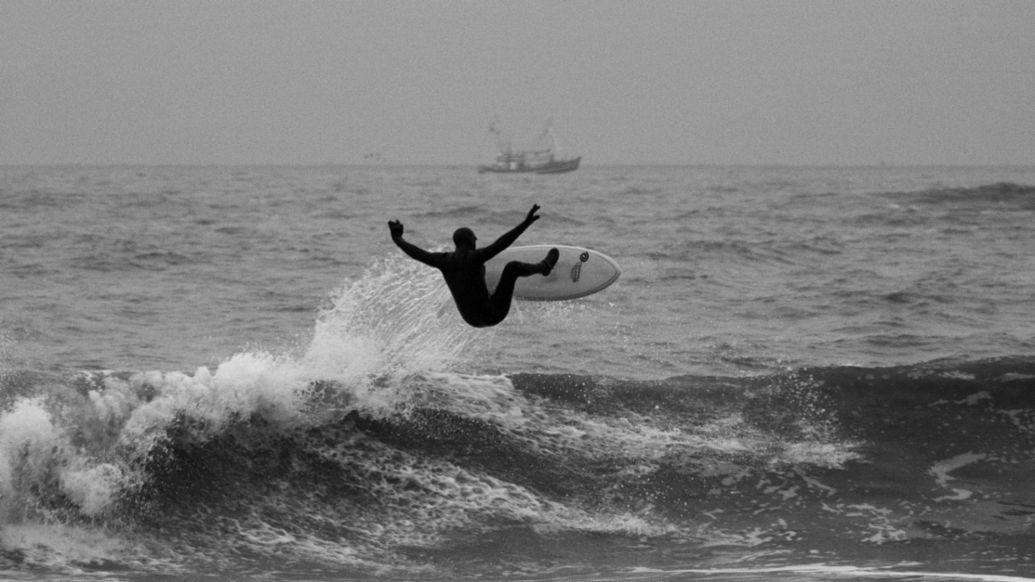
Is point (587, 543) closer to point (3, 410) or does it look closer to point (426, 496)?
point (426, 496)

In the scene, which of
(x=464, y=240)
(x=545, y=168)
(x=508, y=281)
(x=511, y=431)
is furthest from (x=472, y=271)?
(x=545, y=168)

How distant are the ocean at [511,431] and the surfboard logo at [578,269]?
68.7 inches

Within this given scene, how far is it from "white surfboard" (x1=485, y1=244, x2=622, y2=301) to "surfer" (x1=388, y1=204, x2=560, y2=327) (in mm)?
2357

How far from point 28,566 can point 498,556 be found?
3850mm

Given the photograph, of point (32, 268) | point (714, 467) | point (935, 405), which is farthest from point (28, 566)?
point (32, 268)

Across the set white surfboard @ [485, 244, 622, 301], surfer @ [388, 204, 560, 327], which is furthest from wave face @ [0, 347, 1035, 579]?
surfer @ [388, 204, 560, 327]

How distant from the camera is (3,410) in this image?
457 inches

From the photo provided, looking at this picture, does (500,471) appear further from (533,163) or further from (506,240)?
(533,163)

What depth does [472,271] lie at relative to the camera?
955cm

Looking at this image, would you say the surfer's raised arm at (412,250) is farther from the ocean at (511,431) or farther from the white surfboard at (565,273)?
the white surfboard at (565,273)

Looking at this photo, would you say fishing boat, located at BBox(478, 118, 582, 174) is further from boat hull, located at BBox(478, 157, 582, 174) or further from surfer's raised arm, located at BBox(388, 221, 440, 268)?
surfer's raised arm, located at BBox(388, 221, 440, 268)

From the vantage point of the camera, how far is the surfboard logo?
1245cm

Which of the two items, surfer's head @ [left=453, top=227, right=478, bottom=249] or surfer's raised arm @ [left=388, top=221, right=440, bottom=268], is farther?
surfer's head @ [left=453, top=227, right=478, bottom=249]

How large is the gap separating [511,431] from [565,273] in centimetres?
184
